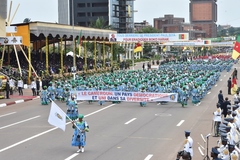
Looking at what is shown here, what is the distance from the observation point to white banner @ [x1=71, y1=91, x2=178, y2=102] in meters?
28.0

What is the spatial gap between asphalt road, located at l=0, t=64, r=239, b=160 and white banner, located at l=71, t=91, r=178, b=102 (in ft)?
1.46

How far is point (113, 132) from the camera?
19.2 m

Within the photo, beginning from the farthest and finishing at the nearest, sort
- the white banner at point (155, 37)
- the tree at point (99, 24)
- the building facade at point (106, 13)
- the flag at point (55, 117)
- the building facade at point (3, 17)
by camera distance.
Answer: the building facade at point (106, 13), the tree at point (99, 24), the white banner at point (155, 37), the building facade at point (3, 17), the flag at point (55, 117)

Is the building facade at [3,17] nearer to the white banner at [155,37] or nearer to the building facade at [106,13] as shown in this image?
the white banner at [155,37]

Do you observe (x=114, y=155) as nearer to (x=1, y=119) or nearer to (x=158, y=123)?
(x=158, y=123)

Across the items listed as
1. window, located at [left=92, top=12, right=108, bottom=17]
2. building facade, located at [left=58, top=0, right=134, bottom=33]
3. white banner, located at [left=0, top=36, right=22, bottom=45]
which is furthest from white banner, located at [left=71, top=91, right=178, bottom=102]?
window, located at [left=92, top=12, right=108, bottom=17]

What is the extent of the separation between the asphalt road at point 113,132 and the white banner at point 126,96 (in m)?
0.44

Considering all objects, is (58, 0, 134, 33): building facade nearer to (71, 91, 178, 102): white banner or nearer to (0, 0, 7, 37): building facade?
(0, 0, 7, 37): building facade

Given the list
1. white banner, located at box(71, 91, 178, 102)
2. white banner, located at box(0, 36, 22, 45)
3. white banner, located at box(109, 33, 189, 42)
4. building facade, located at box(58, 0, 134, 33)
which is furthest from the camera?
building facade, located at box(58, 0, 134, 33)

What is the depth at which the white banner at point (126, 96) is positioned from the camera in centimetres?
2800

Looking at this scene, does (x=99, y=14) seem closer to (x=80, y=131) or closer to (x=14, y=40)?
(x=14, y=40)

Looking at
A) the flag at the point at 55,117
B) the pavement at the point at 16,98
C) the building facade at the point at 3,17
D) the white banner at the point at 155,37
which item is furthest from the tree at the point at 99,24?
the flag at the point at 55,117

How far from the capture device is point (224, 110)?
20672 millimetres

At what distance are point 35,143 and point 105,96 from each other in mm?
12126
